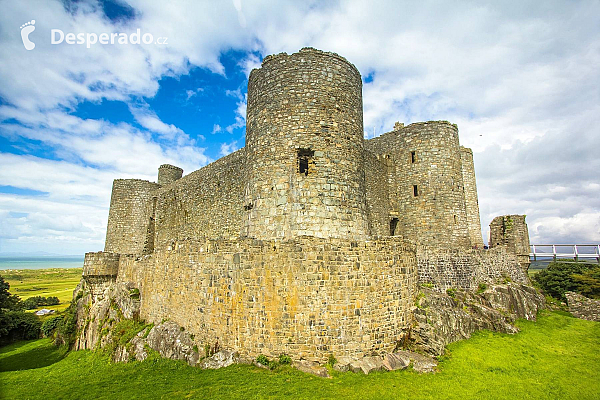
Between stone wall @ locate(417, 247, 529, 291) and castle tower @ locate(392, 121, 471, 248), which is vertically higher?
castle tower @ locate(392, 121, 471, 248)

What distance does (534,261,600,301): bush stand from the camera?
19.8 meters

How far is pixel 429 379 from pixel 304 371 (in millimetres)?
3159

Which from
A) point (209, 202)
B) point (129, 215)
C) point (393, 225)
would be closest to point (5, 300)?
point (129, 215)

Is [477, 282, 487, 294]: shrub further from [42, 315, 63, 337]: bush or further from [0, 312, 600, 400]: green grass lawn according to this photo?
[42, 315, 63, 337]: bush

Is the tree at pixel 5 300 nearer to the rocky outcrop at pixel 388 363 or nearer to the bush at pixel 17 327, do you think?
the bush at pixel 17 327

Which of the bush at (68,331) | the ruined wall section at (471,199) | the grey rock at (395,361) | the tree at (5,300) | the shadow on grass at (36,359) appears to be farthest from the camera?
the tree at (5,300)

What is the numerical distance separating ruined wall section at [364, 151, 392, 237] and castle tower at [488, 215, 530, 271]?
23.6ft

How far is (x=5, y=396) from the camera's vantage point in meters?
8.95

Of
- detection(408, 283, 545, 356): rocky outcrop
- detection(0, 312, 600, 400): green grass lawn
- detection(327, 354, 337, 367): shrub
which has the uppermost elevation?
detection(408, 283, 545, 356): rocky outcrop

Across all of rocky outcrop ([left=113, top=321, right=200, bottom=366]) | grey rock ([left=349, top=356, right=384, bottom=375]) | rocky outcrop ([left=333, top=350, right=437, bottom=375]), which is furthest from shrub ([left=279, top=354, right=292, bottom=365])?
rocky outcrop ([left=113, top=321, right=200, bottom=366])

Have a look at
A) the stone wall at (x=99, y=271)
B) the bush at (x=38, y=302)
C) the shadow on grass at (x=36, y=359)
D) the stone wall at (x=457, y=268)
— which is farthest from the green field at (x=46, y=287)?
the stone wall at (x=457, y=268)

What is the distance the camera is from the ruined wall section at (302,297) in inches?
322

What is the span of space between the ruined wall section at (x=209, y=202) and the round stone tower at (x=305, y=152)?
307 cm

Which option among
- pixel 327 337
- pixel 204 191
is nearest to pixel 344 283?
pixel 327 337
